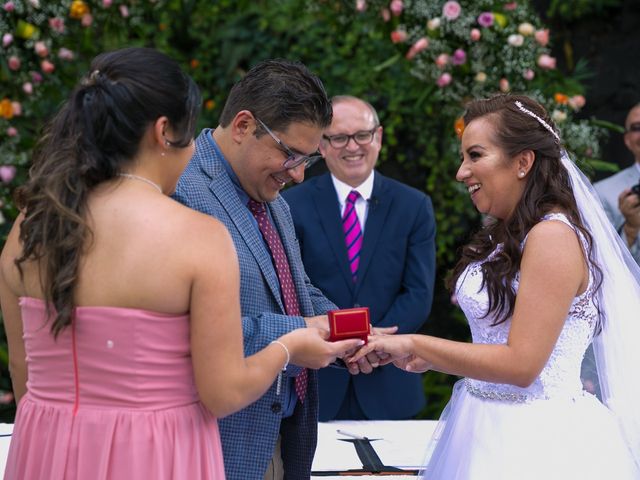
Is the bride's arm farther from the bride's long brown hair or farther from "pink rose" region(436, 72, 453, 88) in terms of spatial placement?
"pink rose" region(436, 72, 453, 88)

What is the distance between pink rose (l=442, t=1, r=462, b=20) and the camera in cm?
545

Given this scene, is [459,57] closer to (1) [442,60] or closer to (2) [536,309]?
(1) [442,60]

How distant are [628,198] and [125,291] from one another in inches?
147

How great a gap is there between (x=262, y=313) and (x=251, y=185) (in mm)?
446

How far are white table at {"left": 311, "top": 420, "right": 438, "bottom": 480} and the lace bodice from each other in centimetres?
48

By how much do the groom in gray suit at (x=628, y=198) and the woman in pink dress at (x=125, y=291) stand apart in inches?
132

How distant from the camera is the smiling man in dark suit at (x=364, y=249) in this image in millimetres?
4621

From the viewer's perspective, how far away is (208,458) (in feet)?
7.64

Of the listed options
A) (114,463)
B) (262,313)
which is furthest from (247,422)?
(114,463)

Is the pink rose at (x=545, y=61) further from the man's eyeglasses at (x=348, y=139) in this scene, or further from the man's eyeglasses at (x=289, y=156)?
the man's eyeglasses at (x=289, y=156)

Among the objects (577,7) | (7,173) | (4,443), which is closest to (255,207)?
(4,443)

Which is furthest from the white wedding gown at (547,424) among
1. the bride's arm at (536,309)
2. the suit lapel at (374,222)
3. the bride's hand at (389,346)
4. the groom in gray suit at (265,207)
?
the suit lapel at (374,222)

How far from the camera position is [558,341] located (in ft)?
9.57

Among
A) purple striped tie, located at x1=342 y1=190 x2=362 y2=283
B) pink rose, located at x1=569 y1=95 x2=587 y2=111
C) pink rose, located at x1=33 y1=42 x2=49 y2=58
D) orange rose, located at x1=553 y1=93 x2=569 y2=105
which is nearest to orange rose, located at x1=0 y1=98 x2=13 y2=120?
pink rose, located at x1=33 y1=42 x2=49 y2=58
